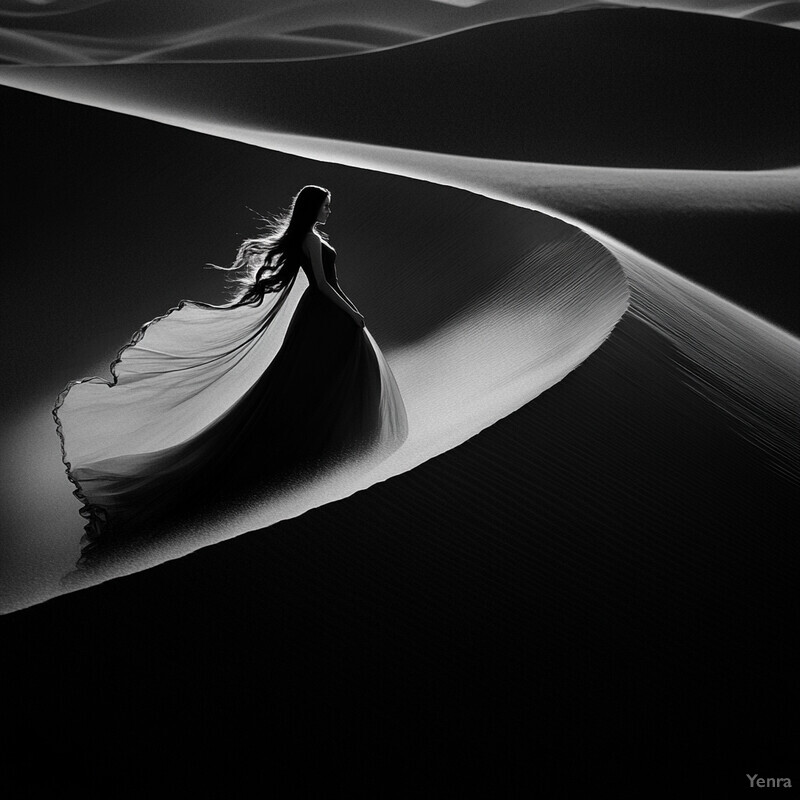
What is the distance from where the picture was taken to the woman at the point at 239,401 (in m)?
4.47

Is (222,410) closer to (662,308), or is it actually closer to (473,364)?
(473,364)

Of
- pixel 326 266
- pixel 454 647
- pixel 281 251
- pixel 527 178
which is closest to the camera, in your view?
pixel 454 647

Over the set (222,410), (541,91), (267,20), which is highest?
(267,20)

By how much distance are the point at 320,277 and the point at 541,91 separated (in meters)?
15.4

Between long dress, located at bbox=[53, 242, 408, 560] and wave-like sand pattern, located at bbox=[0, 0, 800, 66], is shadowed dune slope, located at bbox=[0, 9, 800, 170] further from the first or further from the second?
wave-like sand pattern, located at bbox=[0, 0, 800, 66]

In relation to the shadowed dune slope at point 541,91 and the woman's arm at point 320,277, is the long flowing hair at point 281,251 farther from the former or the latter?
the shadowed dune slope at point 541,91

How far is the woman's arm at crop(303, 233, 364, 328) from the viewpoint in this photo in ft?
15.2

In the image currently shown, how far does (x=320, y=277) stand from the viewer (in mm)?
4625

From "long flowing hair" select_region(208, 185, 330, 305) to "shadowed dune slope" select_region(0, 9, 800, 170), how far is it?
1207 centimetres

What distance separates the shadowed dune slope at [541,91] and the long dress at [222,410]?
12.1 metres

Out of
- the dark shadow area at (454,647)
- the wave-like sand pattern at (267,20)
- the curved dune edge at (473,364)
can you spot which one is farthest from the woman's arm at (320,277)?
the wave-like sand pattern at (267,20)

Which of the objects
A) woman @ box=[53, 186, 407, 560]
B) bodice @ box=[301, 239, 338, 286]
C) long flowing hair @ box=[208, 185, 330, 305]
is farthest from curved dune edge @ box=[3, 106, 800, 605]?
long flowing hair @ box=[208, 185, 330, 305]

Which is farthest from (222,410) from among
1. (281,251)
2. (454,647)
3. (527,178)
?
(527,178)

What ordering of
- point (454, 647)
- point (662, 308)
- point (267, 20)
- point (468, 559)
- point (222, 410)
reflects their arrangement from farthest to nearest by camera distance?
point (267, 20) < point (662, 308) < point (222, 410) < point (468, 559) < point (454, 647)
